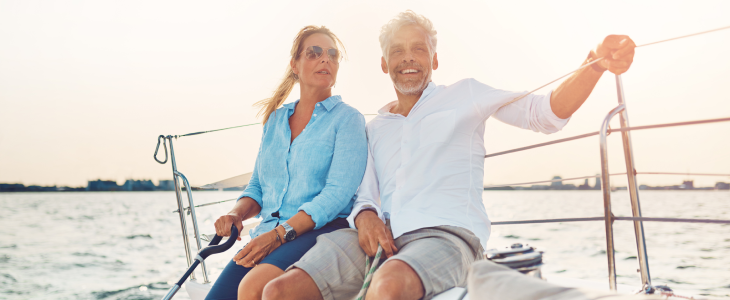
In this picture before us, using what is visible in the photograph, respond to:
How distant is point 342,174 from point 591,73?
88cm

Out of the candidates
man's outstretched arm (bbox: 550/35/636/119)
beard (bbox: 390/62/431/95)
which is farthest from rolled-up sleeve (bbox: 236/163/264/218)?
man's outstretched arm (bbox: 550/35/636/119)

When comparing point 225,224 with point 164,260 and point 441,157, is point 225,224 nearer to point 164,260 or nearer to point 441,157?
point 441,157

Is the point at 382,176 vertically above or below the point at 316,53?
below

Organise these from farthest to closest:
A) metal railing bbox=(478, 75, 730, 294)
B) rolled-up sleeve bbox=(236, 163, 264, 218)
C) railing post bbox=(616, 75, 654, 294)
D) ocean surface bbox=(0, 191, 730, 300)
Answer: ocean surface bbox=(0, 191, 730, 300)
rolled-up sleeve bbox=(236, 163, 264, 218)
railing post bbox=(616, 75, 654, 294)
metal railing bbox=(478, 75, 730, 294)

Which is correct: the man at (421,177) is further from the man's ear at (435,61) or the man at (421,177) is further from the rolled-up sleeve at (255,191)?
the rolled-up sleeve at (255,191)

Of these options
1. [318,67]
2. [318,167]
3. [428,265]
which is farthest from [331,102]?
[428,265]

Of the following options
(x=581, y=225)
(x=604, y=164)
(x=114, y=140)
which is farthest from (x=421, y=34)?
(x=114, y=140)

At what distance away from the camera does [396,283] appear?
1110mm

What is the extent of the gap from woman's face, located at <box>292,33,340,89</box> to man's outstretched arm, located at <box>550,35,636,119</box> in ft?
2.98

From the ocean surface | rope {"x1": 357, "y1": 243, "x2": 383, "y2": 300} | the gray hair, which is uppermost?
the gray hair

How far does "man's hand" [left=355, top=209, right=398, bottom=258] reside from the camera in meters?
1.37

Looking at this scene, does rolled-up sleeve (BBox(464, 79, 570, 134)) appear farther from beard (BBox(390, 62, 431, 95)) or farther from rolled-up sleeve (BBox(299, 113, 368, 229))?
rolled-up sleeve (BBox(299, 113, 368, 229))

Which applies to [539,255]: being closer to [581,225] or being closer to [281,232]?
[281,232]

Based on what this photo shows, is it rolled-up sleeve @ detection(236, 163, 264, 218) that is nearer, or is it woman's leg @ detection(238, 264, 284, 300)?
woman's leg @ detection(238, 264, 284, 300)
